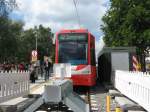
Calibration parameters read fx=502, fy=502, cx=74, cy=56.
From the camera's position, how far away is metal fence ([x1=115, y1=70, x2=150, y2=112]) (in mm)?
15540

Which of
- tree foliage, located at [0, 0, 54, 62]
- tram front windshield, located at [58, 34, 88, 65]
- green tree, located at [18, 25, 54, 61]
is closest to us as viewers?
tram front windshield, located at [58, 34, 88, 65]

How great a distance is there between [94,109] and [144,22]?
118 feet

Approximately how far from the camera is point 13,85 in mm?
20250

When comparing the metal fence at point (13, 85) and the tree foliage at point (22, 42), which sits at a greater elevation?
the tree foliage at point (22, 42)

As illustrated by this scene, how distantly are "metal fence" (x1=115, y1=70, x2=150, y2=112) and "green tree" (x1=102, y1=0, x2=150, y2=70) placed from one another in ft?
98.9

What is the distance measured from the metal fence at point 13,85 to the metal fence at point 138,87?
460 centimetres

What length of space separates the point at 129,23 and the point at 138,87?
119 ft

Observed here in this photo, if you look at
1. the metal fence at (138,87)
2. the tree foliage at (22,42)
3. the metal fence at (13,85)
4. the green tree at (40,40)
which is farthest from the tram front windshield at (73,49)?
the green tree at (40,40)

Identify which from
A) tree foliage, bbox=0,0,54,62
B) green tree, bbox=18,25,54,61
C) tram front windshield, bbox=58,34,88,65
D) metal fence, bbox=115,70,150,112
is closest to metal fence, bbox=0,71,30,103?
metal fence, bbox=115,70,150,112

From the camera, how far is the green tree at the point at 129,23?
53.7m

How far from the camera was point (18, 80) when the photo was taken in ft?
70.5

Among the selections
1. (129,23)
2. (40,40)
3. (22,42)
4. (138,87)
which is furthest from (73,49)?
(40,40)

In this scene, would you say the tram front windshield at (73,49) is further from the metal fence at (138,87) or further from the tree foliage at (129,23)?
the tree foliage at (129,23)

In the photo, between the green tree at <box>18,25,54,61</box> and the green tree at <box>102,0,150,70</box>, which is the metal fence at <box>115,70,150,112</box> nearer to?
the green tree at <box>102,0,150,70</box>
